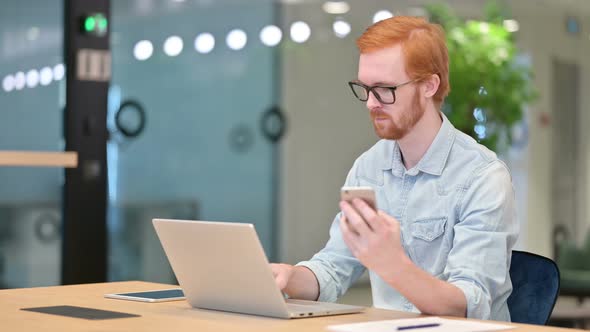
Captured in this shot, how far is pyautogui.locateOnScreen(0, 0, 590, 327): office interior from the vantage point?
4930 millimetres

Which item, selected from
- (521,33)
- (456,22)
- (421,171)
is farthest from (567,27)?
(421,171)

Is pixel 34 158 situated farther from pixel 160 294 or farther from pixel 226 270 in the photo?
pixel 226 270

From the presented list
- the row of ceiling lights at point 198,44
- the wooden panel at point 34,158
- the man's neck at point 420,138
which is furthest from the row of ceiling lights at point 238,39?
the man's neck at point 420,138

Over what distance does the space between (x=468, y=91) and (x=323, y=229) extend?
1.21 meters

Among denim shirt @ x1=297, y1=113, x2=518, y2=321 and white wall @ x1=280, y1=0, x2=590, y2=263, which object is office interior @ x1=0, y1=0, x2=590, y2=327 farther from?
denim shirt @ x1=297, y1=113, x2=518, y2=321

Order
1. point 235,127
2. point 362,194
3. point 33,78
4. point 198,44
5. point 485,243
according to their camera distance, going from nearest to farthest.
→ point 362,194, point 485,243, point 33,78, point 198,44, point 235,127

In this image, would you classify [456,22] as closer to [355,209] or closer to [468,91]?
[468,91]

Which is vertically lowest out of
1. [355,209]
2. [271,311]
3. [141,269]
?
[141,269]

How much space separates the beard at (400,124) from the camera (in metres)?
2.37

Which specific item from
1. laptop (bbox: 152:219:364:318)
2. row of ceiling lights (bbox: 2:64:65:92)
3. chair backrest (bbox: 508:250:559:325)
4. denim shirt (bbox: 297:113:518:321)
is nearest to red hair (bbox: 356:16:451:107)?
denim shirt (bbox: 297:113:518:321)

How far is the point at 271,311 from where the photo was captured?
2047mm

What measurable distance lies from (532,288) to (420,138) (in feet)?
1.31

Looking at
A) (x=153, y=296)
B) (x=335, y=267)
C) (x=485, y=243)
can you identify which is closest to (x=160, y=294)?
(x=153, y=296)

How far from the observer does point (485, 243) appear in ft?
7.29
